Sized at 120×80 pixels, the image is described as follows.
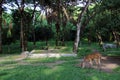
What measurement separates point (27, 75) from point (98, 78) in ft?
11.5

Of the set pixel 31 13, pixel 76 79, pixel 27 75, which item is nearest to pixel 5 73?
pixel 27 75

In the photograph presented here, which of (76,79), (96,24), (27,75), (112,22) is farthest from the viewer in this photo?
(96,24)

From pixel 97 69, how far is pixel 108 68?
112 centimetres

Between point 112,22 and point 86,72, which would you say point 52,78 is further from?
point 112,22

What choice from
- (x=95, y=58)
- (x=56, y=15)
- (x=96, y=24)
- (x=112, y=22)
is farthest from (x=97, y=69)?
(x=56, y=15)

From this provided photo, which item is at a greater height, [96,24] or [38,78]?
[96,24]

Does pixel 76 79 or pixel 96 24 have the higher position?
pixel 96 24

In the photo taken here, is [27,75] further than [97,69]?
No

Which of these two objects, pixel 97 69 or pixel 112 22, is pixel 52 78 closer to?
pixel 97 69

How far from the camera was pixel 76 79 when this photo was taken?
1427 centimetres

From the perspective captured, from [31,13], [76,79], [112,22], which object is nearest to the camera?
[76,79]

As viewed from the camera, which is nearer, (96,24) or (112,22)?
(112,22)

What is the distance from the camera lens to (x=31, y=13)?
42281 millimetres

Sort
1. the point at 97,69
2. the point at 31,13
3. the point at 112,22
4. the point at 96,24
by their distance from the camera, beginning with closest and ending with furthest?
1. the point at 97,69
2. the point at 112,22
3. the point at 96,24
4. the point at 31,13
